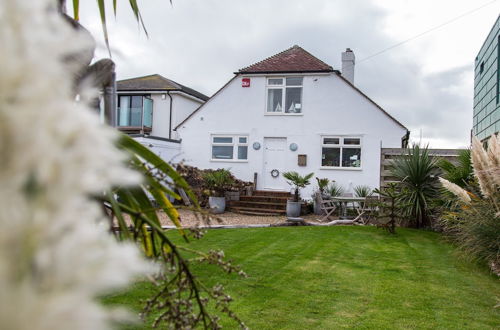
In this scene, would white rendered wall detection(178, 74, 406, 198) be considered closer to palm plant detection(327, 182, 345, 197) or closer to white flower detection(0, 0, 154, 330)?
palm plant detection(327, 182, 345, 197)

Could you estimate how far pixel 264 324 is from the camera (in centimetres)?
410

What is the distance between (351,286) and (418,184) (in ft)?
22.6

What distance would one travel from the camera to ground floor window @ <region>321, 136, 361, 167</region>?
17.1 metres

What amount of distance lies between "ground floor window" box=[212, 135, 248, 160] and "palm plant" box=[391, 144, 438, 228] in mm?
7806

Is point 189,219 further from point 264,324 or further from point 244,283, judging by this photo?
point 264,324

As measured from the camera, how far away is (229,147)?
18766mm

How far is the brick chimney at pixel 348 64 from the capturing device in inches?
768

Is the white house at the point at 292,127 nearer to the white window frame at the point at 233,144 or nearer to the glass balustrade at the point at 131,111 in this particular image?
the white window frame at the point at 233,144

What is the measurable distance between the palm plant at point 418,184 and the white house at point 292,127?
15.5 ft

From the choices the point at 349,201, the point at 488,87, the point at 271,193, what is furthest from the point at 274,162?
the point at 488,87

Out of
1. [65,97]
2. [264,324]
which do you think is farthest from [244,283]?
[65,97]

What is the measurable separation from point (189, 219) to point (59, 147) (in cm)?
1313

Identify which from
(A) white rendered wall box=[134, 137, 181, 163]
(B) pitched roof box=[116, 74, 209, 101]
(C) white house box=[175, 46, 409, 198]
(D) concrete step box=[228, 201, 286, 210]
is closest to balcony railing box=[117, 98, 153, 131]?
(B) pitched roof box=[116, 74, 209, 101]

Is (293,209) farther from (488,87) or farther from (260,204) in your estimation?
(488,87)
